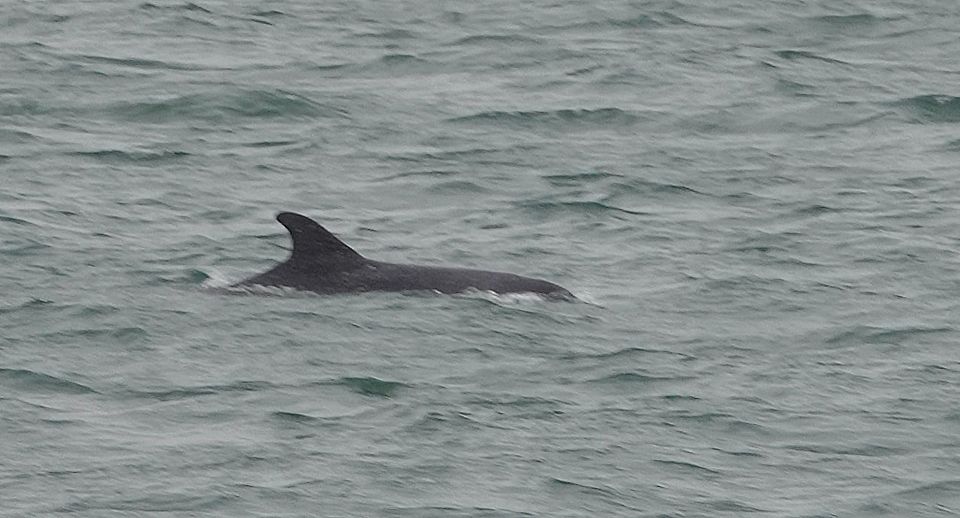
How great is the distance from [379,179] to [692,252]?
343 centimetres

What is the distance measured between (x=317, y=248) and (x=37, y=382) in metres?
2.90

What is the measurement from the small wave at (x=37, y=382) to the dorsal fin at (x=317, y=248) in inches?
103

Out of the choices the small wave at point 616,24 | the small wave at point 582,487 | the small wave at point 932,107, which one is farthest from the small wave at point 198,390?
the small wave at point 616,24

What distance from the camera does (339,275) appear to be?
52.4 feet

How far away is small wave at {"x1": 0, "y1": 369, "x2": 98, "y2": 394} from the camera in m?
13.4

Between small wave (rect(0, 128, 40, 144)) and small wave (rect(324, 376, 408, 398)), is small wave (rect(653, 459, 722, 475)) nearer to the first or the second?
small wave (rect(324, 376, 408, 398))

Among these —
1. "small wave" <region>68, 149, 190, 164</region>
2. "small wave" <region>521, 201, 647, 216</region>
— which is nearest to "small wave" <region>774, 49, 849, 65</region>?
"small wave" <region>521, 201, 647, 216</region>

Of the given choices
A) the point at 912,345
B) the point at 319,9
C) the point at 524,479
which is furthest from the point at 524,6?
the point at 524,479

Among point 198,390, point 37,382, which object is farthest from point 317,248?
point 37,382

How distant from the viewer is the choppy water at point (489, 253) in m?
12.3

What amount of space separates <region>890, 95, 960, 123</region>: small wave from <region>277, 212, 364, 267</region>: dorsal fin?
850 centimetres

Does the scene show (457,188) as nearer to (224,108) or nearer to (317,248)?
(224,108)

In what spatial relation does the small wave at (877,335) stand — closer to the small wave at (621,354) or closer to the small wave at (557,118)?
the small wave at (621,354)

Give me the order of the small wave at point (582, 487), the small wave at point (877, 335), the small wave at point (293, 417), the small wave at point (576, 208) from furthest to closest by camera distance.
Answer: the small wave at point (576, 208), the small wave at point (877, 335), the small wave at point (293, 417), the small wave at point (582, 487)
